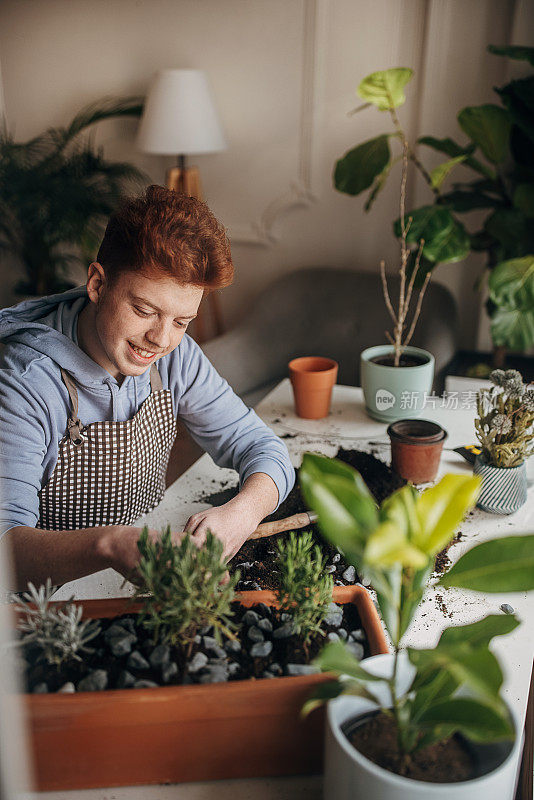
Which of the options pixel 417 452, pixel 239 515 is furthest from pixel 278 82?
pixel 239 515

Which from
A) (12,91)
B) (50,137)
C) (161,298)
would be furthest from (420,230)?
(12,91)

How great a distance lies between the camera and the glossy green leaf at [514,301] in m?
2.34

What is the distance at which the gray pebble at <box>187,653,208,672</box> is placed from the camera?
0.64 metres

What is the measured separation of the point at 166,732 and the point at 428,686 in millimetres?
243

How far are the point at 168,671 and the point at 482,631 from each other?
11.4 inches

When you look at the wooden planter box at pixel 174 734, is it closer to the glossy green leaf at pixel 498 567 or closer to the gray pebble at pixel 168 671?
the gray pebble at pixel 168 671

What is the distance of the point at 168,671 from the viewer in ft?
2.06

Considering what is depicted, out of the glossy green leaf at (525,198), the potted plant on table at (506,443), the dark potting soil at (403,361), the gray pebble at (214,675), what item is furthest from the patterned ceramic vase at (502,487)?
the glossy green leaf at (525,198)

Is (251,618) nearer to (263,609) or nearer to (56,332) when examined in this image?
(263,609)

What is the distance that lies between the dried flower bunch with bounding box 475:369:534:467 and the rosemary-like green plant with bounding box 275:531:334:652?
1.83 ft

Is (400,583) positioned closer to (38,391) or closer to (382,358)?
(38,391)

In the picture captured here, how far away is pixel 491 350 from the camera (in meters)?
3.25

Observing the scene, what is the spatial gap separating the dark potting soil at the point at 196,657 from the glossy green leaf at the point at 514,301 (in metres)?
1.89

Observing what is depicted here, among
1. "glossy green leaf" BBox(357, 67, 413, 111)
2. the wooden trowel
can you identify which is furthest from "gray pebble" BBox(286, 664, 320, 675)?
"glossy green leaf" BBox(357, 67, 413, 111)
